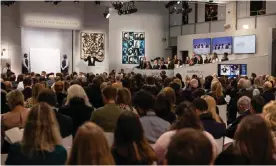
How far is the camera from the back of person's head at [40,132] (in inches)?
110

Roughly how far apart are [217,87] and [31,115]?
511 centimetres

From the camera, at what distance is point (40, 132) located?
285cm

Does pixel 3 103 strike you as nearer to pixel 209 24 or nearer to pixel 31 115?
pixel 31 115

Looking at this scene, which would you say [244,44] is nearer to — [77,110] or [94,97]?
[94,97]

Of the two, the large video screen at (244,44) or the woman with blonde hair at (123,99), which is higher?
the large video screen at (244,44)

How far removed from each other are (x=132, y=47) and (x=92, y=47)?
410cm

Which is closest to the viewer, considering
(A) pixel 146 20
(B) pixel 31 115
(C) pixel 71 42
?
(B) pixel 31 115

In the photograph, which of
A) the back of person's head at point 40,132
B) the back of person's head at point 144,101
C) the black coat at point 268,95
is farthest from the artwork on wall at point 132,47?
the back of person's head at point 40,132

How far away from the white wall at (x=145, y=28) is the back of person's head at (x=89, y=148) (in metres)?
23.3

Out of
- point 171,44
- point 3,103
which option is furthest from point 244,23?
point 3,103

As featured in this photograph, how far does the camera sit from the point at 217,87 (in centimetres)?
757

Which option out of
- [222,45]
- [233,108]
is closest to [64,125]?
[233,108]

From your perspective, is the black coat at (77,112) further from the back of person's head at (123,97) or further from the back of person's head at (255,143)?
the back of person's head at (255,143)

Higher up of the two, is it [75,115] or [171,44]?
[171,44]
